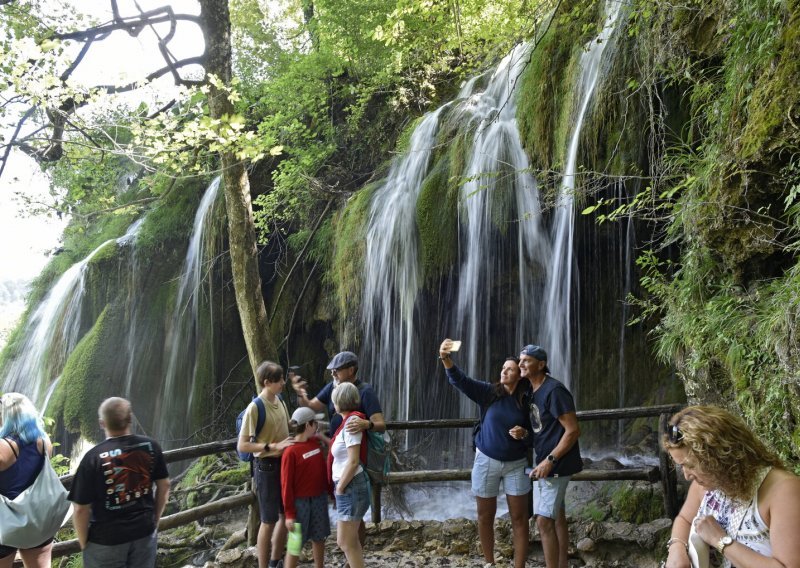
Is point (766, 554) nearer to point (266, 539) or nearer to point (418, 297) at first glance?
point (266, 539)

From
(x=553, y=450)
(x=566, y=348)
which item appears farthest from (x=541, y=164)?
(x=553, y=450)

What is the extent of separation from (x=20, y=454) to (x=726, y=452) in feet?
12.0

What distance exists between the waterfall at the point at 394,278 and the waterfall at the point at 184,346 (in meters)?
4.40

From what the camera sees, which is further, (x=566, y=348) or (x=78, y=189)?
(x=78, y=189)

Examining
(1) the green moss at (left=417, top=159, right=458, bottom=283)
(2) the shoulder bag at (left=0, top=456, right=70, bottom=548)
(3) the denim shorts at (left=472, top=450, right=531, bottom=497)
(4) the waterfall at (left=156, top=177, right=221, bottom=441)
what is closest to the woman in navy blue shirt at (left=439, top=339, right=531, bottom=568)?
(3) the denim shorts at (left=472, top=450, right=531, bottom=497)

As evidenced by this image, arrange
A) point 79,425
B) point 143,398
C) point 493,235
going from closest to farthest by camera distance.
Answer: point 493,235, point 79,425, point 143,398

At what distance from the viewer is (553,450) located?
414cm

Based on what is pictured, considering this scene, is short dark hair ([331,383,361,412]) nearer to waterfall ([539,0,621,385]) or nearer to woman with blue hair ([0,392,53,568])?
woman with blue hair ([0,392,53,568])

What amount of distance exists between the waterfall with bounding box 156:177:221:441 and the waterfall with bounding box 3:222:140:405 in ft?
6.83

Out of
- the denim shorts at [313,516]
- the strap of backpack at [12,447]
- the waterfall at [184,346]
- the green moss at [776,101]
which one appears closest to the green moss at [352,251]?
the waterfall at [184,346]

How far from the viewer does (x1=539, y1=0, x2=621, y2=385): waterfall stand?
7496mm

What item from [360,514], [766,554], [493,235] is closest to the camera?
[766,554]

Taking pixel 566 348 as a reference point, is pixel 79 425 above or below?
below

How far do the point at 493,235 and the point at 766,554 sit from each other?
22.2ft
